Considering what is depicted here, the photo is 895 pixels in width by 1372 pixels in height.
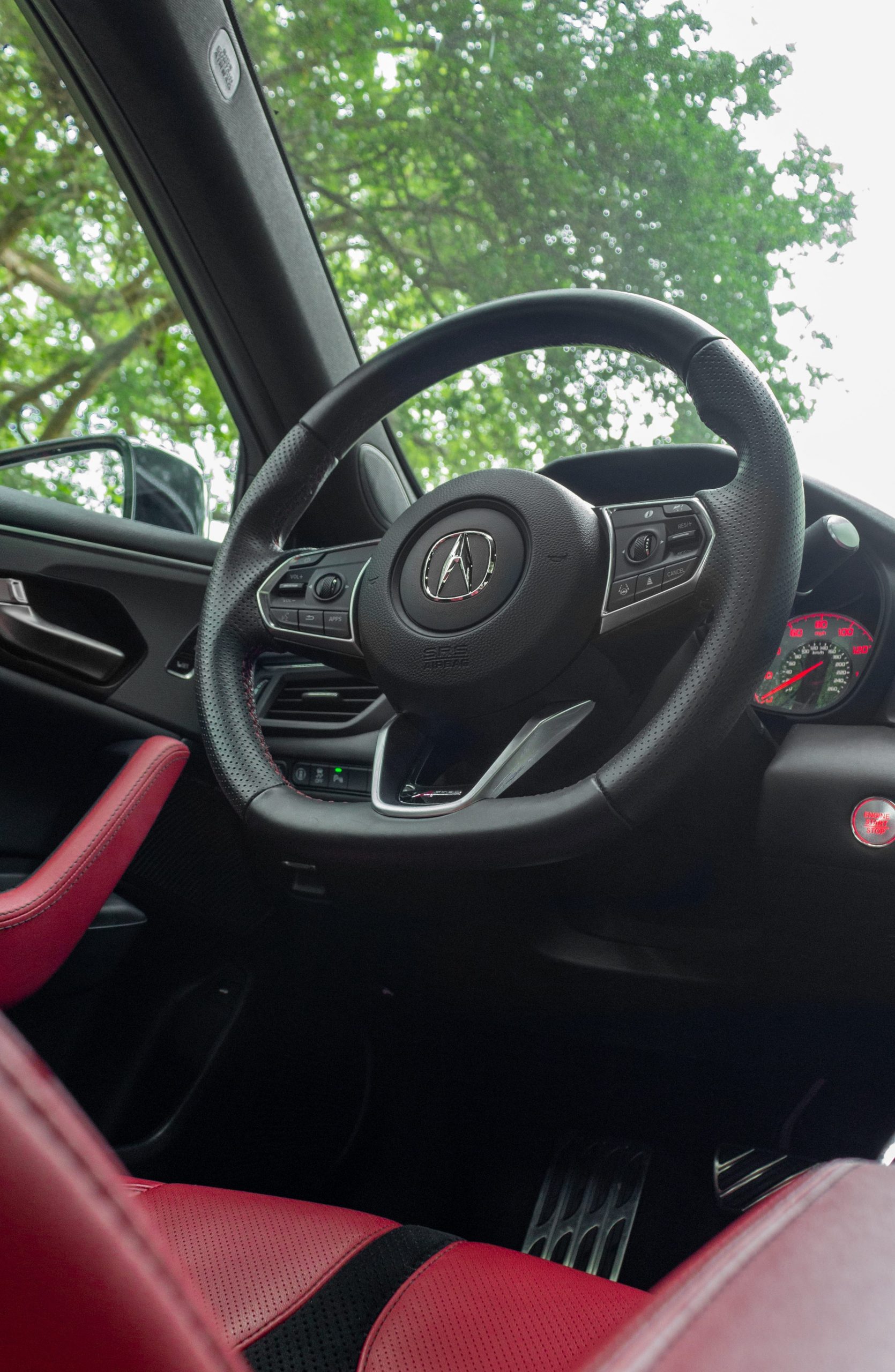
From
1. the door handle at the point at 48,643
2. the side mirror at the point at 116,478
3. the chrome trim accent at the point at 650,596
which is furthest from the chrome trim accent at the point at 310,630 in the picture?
the side mirror at the point at 116,478

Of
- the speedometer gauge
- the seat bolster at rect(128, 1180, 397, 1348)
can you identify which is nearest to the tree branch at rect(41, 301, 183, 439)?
the speedometer gauge

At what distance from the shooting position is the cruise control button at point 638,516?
36.7 inches

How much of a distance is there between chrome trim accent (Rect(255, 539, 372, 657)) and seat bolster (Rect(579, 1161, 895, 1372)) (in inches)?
30.2

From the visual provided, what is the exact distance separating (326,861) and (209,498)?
1026 millimetres

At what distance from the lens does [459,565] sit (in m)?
1.01

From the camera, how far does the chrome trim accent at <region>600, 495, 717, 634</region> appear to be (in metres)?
0.89

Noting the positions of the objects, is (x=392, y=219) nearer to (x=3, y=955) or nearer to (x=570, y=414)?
(x=570, y=414)

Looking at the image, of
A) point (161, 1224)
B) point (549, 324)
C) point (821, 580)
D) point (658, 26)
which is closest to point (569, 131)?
point (658, 26)

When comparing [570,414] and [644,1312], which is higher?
[570,414]

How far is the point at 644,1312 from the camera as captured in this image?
0.32 meters

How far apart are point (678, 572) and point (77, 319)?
1.44m

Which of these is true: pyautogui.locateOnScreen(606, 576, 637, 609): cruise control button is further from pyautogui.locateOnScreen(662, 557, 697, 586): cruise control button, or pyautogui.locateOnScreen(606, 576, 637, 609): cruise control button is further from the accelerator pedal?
the accelerator pedal

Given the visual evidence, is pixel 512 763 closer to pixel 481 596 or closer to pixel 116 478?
pixel 481 596

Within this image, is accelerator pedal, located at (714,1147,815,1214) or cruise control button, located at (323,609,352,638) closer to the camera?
cruise control button, located at (323,609,352,638)
